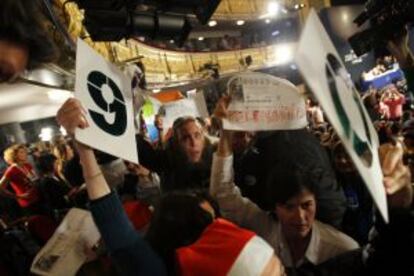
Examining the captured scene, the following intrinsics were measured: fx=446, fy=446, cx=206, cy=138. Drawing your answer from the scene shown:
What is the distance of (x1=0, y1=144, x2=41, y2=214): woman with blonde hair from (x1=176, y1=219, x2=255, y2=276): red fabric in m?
→ 4.47

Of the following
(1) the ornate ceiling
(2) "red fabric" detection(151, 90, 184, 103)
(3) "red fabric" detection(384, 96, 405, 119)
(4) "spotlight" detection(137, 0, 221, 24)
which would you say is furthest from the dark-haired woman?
(2) "red fabric" detection(151, 90, 184, 103)

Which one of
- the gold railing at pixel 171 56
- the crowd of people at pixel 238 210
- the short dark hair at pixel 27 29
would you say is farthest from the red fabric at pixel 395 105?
the short dark hair at pixel 27 29

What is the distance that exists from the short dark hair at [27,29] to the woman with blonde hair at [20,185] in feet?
15.4

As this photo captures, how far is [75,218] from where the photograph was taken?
1971mm

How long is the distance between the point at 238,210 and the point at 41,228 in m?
2.01

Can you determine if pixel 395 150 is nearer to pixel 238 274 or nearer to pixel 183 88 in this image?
pixel 238 274

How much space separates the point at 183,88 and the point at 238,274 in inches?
546

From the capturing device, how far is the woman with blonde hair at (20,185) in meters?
5.67

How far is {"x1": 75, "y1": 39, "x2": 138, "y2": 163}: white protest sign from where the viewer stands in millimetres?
1742

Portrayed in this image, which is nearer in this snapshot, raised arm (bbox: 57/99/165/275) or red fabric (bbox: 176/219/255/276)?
red fabric (bbox: 176/219/255/276)

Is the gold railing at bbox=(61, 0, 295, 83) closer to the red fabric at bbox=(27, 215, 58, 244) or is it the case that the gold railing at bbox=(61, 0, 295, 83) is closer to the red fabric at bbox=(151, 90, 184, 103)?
the red fabric at bbox=(151, 90, 184, 103)

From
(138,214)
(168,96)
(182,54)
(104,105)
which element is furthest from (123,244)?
(182,54)

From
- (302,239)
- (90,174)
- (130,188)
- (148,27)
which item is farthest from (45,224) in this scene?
(148,27)

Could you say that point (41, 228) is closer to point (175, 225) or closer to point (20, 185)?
point (175, 225)
